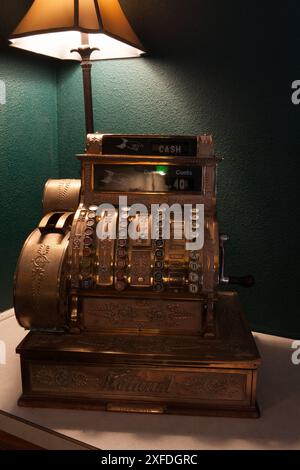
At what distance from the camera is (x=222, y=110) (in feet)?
6.88

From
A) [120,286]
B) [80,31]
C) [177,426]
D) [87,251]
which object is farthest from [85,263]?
[80,31]

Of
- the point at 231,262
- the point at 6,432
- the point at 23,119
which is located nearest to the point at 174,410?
the point at 6,432

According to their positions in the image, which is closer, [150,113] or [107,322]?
[107,322]

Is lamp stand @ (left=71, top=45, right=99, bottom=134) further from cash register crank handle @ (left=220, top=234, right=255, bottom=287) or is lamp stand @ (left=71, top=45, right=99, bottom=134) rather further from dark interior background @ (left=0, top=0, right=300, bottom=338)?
cash register crank handle @ (left=220, top=234, right=255, bottom=287)

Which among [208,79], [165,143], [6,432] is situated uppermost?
[208,79]

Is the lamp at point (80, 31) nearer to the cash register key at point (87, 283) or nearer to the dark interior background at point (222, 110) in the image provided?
the dark interior background at point (222, 110)

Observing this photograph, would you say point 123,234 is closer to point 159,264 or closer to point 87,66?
point 159,264

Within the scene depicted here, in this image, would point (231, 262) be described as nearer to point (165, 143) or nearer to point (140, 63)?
point (165, 143)

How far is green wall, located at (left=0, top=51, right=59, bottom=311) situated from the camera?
7.21 feet

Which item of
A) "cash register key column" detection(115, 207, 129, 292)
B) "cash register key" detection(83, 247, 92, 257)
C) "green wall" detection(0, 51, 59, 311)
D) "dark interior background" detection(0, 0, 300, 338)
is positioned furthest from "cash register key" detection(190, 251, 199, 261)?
Answer: "green wall" detection(0, 51, 59, 311)

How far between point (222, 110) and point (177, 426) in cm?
152

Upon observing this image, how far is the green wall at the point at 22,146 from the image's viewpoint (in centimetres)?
220

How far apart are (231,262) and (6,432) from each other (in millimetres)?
1359

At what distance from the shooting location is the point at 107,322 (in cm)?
155
